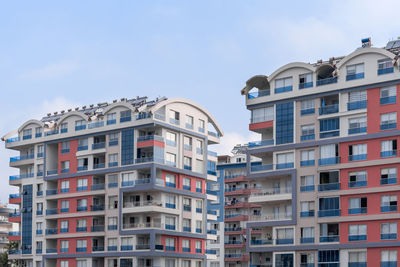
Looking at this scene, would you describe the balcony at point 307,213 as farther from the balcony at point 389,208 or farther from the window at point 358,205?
the balcony at point 389,208

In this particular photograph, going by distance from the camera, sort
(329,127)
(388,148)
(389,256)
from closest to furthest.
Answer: (389,256)
(388,148)
(329,127)

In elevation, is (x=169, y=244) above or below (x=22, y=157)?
below

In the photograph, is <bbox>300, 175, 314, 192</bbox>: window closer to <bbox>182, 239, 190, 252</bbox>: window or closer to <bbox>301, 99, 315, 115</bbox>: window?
<bbox>301, 99, 315, 115</bbox>: window

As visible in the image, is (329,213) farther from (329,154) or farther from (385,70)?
(385,70)

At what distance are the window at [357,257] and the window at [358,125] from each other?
42.4 ft

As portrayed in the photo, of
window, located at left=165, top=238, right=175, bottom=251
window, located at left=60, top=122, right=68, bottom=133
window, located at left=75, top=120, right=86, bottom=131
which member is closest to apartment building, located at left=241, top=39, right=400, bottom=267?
window, located at left=165, top=238, right=175, bottom=251

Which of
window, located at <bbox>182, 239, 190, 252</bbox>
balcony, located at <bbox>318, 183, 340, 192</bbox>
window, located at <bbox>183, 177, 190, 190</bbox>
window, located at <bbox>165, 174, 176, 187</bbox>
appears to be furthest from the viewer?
window, located at <bbox>183, 177, 190, 190</bbox>

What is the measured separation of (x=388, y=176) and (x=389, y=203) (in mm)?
2828

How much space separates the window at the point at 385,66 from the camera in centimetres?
7825

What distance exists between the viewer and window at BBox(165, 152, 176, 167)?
97562 millimetres

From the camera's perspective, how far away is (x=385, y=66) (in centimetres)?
7869

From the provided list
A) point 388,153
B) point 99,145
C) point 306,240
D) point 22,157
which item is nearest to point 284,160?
point 306,240

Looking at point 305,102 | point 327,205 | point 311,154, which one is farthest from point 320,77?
point 327,205

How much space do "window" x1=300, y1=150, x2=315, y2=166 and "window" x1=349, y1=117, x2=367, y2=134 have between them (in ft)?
16.5
